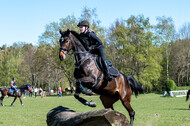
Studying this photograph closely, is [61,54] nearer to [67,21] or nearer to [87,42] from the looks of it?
[87,42]

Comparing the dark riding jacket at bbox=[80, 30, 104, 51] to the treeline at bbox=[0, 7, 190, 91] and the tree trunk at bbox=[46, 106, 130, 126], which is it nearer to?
the tree trunk at bbox=[46, 106, 130, 126]

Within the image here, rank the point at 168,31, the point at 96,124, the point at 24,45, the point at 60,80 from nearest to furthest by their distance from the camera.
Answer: the point at 96,124 → the point at 168,31 → the point at 60,80 → the point at 24,45

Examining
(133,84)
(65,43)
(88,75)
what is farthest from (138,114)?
(65,43)

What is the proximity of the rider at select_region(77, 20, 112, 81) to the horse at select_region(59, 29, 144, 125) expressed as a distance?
0.40ft

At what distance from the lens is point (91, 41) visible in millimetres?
7688

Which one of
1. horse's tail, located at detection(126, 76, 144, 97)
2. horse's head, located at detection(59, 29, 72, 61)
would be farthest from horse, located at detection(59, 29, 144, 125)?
horse's tail, located at detection(126, 76, 144, 97)

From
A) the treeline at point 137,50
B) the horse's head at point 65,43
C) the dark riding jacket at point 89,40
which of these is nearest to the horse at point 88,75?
the horse's head at point 65,43

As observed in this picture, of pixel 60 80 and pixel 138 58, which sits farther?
→ pixel 60 80

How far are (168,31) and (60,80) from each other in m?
30.4

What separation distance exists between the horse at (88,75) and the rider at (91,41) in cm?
12

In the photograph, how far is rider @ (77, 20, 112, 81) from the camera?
7.51m

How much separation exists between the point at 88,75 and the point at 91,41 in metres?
1.16

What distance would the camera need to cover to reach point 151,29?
50594mm

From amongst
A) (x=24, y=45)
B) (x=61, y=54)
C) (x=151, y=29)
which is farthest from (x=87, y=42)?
(x=24, y=45)
